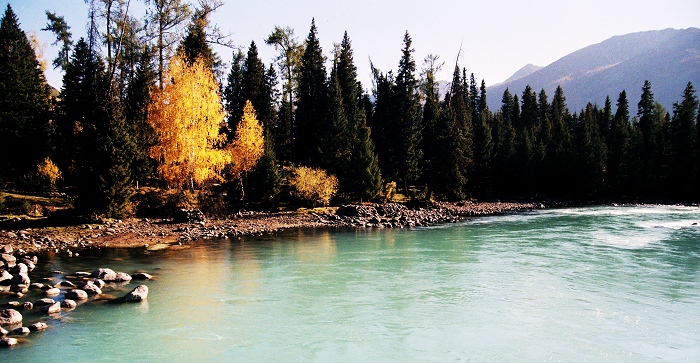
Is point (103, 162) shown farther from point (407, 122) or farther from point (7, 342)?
point (407, 122)

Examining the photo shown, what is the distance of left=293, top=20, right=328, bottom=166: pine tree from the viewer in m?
52.6

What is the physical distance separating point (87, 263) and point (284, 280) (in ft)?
29.6

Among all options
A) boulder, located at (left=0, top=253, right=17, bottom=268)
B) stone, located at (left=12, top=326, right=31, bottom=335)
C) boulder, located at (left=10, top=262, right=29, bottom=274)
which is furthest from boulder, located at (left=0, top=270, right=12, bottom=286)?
stone, located at (left=12, top=326, right=31, bottom=335)

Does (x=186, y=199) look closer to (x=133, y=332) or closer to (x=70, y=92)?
(x=70, y=92)

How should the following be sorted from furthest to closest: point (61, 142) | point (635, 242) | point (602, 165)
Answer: point (602, 165), point (61, 142), point (635, 242)

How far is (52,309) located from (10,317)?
1137mm

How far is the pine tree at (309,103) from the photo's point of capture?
5256 centimetres

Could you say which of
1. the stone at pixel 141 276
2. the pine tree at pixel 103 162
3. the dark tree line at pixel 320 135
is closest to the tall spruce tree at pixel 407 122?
the dark tree line at pixel 320 135

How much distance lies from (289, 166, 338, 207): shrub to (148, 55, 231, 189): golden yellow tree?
7.63 metres

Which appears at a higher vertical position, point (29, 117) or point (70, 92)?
point (70, 92)

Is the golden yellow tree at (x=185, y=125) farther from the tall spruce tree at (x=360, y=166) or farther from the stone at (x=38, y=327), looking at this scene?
the stone at (x=38, y=327)

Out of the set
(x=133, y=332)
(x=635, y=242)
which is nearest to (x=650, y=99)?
(x=635, y=242)

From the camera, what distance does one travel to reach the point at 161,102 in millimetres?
35125

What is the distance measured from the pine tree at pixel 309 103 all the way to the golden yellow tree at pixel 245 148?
38.7ft
